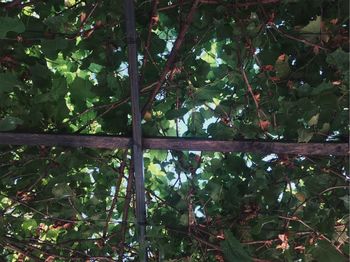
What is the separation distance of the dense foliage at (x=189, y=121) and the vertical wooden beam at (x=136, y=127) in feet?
0.18

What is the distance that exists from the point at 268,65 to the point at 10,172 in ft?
3.17

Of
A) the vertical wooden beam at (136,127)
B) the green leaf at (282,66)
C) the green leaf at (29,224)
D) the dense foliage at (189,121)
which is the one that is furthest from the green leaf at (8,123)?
the green leaf at (282,66)

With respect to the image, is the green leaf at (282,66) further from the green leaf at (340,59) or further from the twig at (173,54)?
the twig at (173,54)

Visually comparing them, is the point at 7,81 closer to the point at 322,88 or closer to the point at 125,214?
the point at 125,214

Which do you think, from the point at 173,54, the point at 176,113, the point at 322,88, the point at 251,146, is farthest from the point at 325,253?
the point at 173,54

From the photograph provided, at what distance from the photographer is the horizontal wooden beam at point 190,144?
1309 millimetres

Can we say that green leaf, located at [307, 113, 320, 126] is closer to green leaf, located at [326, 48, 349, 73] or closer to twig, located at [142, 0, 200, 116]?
green leaf, located at [326, 48, 349, 73]

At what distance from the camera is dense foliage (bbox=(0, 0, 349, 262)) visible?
1.37m

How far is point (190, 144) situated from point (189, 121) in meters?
0.26

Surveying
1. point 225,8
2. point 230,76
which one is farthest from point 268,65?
point 225,8

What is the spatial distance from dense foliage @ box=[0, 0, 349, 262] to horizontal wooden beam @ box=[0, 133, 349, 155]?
0.14 feet

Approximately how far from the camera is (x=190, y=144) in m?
1.31

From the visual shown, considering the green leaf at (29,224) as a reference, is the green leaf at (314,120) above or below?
above

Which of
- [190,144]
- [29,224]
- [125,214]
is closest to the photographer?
[190,144]
